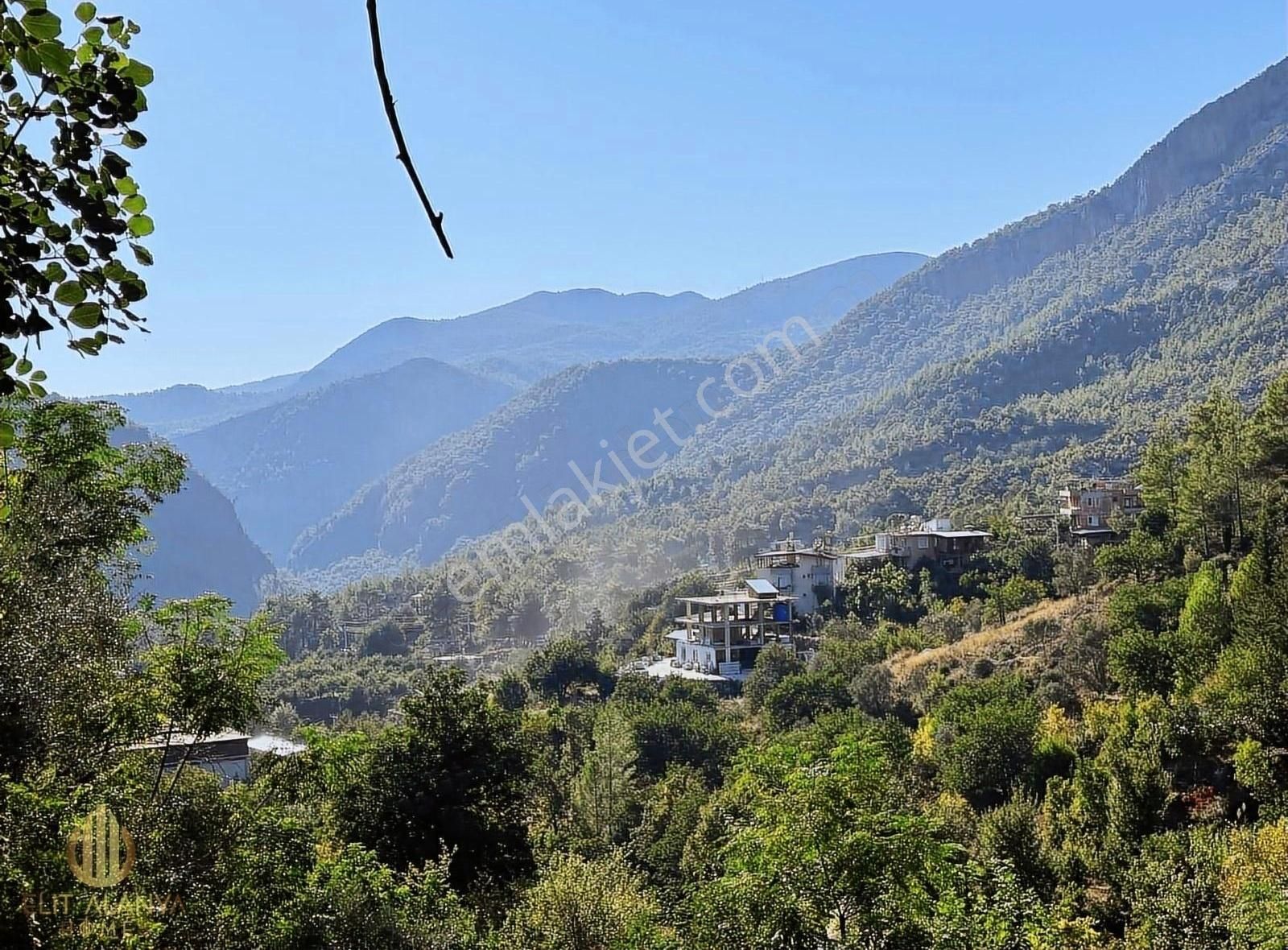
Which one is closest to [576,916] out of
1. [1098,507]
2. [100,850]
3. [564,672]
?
[100,850]

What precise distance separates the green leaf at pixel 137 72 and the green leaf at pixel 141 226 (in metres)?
0.17

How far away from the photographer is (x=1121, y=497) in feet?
124

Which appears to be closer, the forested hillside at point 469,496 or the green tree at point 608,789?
the green tree at point 608,789

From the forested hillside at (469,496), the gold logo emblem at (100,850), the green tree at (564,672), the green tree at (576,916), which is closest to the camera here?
the gold logo emblem at (100,850)

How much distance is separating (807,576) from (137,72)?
41.3 m

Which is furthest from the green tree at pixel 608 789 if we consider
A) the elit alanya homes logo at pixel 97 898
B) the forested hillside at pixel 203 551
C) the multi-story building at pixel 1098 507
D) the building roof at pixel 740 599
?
the forested hillside at pixel 203 551

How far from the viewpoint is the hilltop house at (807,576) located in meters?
40.2

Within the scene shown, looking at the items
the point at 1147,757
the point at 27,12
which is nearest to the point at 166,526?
the point at 1147,757

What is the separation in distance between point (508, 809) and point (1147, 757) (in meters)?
10.5

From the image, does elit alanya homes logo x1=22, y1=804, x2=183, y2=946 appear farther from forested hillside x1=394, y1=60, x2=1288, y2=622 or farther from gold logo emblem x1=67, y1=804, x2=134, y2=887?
forested hillside x1=394, y1=60, x2=1288, y2=622

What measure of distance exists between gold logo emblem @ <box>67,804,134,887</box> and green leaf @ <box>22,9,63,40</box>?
607 cm

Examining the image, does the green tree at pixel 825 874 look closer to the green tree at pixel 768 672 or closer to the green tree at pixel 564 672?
the green tree at pixel 768 672

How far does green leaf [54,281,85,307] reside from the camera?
115cm

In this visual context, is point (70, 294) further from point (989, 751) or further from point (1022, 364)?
point (1022, 364)
